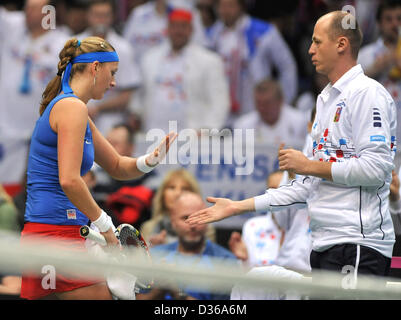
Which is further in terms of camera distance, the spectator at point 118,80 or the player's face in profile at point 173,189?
the spectator at point 118,80

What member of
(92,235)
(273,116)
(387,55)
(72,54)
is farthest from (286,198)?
(273,116)

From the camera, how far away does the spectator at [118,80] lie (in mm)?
8266

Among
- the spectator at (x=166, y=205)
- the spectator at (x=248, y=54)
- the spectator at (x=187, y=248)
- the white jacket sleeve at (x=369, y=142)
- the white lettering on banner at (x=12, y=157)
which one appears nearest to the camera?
the white jacket sleeve at (x=369, y=142)

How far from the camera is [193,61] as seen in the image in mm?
8234

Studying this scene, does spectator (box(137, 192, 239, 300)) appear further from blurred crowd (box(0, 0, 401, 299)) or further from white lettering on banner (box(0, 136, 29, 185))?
white lettering on banner (box(0, 136, 29, 185))

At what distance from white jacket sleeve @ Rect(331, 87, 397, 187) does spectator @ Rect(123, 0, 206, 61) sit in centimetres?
530

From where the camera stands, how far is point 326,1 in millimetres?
8156

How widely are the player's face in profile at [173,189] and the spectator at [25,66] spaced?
7.63ft

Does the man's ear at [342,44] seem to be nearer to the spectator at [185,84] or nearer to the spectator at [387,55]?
the spectator at [387,55]

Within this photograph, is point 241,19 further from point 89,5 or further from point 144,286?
point 144,286


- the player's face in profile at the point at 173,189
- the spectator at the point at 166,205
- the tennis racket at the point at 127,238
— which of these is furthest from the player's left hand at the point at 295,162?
the player's face in profile at the point at 173,189

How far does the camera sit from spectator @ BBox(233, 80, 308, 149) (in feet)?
25.7

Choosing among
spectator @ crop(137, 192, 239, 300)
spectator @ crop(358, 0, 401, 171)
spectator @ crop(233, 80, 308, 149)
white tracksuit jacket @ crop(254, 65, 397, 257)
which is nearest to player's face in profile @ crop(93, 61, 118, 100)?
white tracksuit jacket @ crop(254, 65, 397, 257)

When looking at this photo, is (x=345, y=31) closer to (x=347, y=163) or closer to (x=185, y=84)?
(x=347, y=163)
